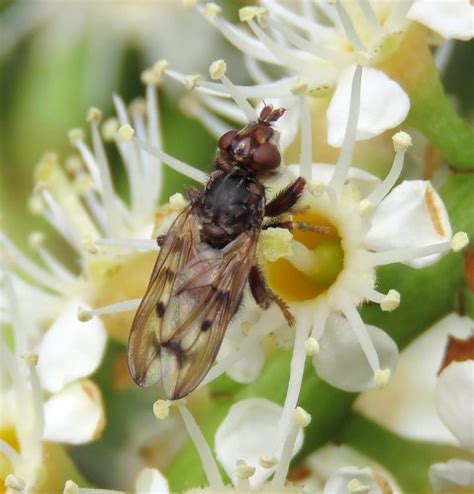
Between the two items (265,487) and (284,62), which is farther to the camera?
(284,62)

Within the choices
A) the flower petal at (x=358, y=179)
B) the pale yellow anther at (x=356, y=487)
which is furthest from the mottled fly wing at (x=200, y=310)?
the pale yellow anther at (x=356, y=487)

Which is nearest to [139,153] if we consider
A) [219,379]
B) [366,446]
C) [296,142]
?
[296,142]

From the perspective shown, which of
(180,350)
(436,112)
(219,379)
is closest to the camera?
(180,350)

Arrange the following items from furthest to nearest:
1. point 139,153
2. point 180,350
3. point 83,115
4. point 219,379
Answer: point 83,115 → point 139,153 → point 219,379 → point 180,350

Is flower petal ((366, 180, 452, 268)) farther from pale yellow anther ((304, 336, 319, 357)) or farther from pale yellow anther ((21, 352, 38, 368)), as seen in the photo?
pale yellow anther ((21, 352, 38, 368))

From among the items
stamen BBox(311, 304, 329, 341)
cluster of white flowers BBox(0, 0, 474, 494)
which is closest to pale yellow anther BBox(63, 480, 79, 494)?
cluster of white flowers BBox(0, 0, 474, 494)

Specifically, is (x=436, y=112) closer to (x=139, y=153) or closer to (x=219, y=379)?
(x=219, y=379)

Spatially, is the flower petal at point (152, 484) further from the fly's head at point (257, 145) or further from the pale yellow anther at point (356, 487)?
the fly's head at point (257, 145)

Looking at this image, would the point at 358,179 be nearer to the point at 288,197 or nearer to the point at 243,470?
the point at 288,197
